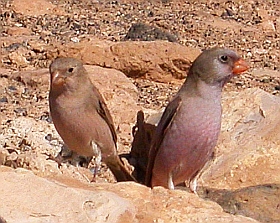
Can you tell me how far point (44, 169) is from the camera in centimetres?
476

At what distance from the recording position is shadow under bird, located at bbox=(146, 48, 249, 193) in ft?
17.2

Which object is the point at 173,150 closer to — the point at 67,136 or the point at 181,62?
the point at 67,136

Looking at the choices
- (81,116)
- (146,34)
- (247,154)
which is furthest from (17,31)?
(247,154)

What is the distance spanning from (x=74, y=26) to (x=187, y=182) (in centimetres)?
451

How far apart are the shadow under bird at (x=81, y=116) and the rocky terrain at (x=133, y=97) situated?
0.17 meters

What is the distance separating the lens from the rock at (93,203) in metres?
3.57

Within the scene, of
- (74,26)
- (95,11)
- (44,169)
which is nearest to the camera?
(44,169)

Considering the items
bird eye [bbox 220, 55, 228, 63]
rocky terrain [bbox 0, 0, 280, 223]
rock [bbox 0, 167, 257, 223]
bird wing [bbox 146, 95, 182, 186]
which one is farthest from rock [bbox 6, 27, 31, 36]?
rock [bbox 0, 167, 257, 223]

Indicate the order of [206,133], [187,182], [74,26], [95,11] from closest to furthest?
[206,133]
[187,182]
[74,26]
[95,11]

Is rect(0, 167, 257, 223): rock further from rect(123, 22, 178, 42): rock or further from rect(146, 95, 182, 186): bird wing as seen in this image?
rect(123, 22, 178, 42): rock

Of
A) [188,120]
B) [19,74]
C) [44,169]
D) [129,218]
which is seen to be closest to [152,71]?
[19,74]

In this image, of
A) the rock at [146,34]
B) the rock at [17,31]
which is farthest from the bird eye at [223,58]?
the rock at [17,31]

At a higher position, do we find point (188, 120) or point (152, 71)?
point (188, 120)

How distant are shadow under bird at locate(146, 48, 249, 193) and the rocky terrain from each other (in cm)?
23
